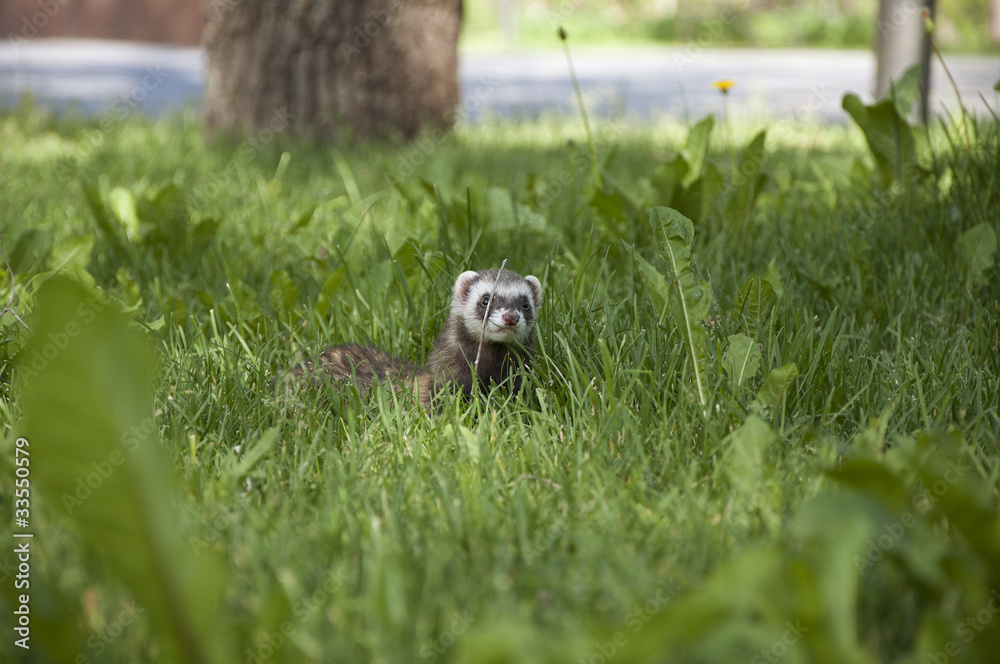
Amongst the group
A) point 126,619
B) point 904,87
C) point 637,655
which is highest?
point 904,87

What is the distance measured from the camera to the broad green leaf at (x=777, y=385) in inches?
99.0

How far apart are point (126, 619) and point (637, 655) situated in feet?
3.37

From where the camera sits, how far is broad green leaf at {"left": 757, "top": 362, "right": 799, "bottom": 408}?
2516 mm

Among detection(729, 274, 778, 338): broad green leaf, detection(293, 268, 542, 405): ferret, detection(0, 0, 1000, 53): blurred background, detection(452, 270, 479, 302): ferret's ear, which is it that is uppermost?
detection(0, 0, 1000, 53): blurred background

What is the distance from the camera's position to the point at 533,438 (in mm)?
2467

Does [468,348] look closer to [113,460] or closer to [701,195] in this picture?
[701,195]

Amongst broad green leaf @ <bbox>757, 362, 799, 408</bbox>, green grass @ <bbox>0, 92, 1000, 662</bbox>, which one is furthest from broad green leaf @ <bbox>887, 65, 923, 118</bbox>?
broad green leaf @ <bbox>757, 362, 799, 408</bbox>

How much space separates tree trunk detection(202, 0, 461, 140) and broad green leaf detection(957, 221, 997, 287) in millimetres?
4791

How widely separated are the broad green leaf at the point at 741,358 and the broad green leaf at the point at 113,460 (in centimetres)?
170

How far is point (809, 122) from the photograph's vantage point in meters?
9.23

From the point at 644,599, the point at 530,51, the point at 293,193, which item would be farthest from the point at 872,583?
the point at 530,51

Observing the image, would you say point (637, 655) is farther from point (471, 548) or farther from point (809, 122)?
point (809, 122)

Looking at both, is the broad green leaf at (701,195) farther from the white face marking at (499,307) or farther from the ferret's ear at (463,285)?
→ the ferret's ear at (463,285)

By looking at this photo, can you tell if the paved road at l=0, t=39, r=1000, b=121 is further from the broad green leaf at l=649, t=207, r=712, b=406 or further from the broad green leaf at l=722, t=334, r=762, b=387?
the broad green leaf at l=722, t=334, r=762, b=387
